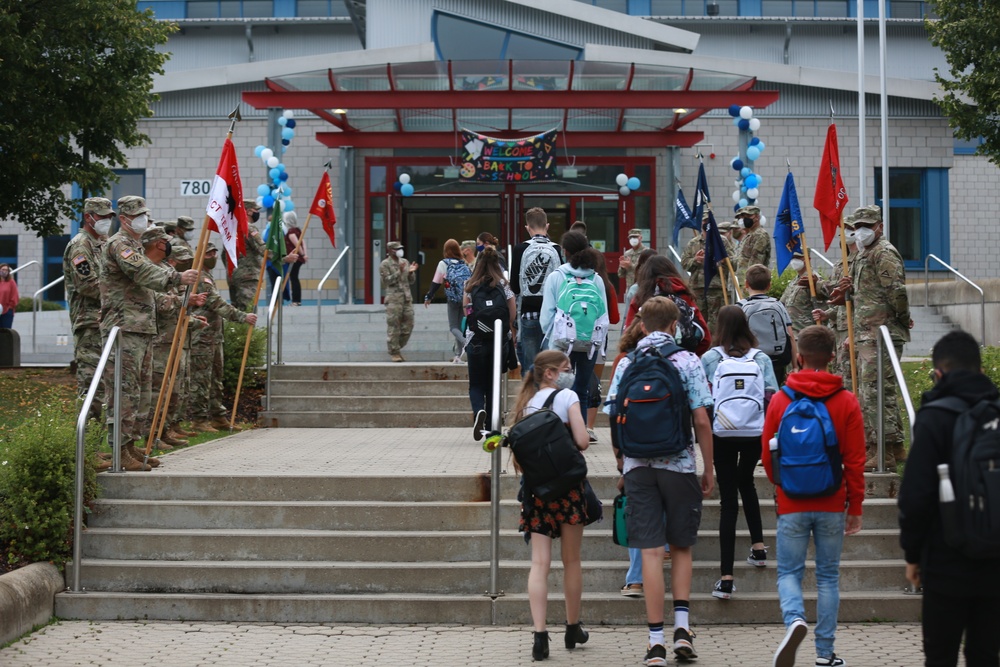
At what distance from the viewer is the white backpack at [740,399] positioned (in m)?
7.17

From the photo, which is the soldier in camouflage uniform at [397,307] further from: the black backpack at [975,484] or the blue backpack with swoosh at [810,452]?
the black backpack at [975,484]

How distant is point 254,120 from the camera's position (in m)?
26.1

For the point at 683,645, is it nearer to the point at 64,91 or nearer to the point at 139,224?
the point at 139,224

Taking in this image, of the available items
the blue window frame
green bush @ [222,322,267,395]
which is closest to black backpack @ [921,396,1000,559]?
green bush @ [222,322,267,395]

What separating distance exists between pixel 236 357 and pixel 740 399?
7.97m

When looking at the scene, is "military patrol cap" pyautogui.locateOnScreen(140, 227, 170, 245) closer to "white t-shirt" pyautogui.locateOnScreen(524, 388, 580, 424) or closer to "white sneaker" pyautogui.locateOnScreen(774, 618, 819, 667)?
"white t-shirt" pyautogui.locateOnScreen(524, 388, 580, 424)

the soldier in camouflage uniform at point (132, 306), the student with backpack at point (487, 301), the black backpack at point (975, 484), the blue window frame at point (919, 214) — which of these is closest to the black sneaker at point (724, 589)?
the black backpack at point (975, 484)

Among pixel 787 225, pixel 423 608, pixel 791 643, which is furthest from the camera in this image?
pixel 787 225

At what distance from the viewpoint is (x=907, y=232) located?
1080 inches

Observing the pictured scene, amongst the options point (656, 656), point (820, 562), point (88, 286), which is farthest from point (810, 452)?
point (88, 286)

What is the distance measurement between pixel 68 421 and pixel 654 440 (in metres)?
4.44

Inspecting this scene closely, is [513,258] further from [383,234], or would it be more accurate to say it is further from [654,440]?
[383,234]

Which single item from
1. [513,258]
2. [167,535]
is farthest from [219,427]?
[167,535]

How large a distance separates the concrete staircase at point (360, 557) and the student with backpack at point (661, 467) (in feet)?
3.16
